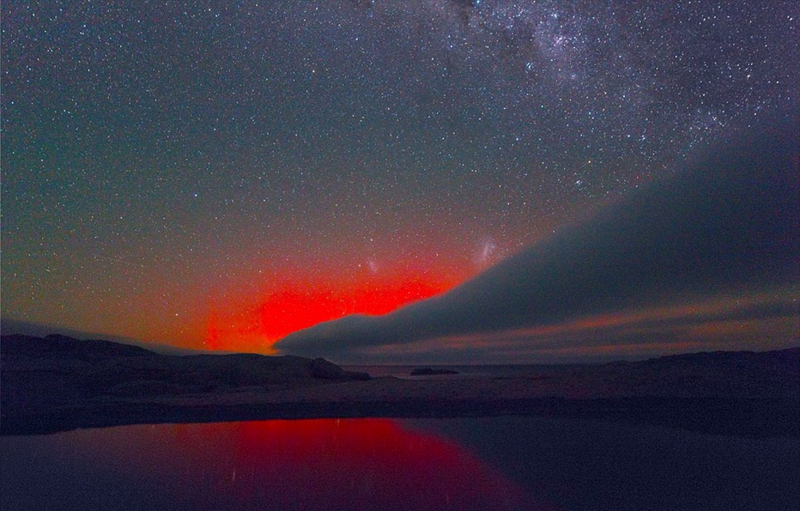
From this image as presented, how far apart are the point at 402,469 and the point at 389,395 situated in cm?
1256

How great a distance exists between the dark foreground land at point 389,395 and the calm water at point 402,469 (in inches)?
116

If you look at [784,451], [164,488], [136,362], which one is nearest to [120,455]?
[164,488]

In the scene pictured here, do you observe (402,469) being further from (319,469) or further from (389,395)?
(389,395)

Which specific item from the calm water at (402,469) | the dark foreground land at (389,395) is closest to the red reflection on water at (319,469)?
the calm water at (402,469)

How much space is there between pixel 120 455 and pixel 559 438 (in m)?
11.7

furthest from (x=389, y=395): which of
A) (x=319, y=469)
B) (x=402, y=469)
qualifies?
(x=402, y=469)

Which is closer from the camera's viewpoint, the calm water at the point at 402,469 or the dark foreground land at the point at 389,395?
the calm water at the point at 402,469

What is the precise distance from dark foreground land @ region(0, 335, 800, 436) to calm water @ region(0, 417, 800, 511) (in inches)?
116

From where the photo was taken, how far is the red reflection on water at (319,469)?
8000 mm

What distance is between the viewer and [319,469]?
33.5 ft

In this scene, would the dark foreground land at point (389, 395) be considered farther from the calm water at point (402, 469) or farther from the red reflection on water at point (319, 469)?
the red reflection on water at point (319, 469)

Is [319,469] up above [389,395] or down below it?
above

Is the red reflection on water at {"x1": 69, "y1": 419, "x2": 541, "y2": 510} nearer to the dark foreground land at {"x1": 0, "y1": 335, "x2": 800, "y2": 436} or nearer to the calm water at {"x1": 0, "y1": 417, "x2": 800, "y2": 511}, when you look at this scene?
the calm water at {"x1": 0, "y1": 417, "x2": 800, "y2": 511}

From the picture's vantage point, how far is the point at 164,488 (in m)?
8.87
